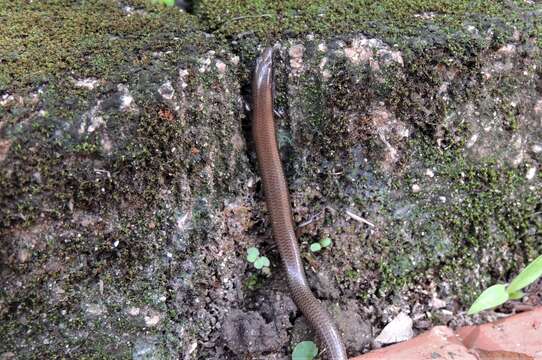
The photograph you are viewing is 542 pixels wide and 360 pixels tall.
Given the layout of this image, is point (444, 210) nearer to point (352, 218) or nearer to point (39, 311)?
point (352, 218)

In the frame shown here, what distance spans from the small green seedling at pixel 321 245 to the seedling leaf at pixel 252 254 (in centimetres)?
31

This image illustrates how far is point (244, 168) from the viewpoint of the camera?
2742 mm

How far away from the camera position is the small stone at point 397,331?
268 cm

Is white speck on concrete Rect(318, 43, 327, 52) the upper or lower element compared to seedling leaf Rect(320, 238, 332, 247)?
upper

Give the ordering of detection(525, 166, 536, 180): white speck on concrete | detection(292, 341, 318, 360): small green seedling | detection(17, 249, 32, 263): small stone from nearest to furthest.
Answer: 1. detection(17, 249, 32, 263): small stone
2. detection(292, 341, 318, 360): small green seedling
3. detection(525, 166, 536, 180): white speck on concrete

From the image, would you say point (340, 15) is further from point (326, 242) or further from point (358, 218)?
point (326, 242)

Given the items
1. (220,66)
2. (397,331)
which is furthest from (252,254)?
(220,66)

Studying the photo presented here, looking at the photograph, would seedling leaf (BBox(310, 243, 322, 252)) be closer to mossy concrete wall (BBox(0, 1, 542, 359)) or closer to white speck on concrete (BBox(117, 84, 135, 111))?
mossy concrete wall (BBox(0, 1, 542, 359))

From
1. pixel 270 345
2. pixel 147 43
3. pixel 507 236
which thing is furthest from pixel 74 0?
pixel 507 236

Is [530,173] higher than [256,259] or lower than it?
higher

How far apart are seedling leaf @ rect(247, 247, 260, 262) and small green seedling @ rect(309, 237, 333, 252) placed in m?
0.31

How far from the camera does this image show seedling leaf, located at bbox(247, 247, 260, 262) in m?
2.71

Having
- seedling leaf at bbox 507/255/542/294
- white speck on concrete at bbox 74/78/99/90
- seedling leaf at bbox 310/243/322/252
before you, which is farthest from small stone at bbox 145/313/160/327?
seedling leaf at bbox 507/255/542/294

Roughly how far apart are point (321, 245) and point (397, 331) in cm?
63
